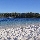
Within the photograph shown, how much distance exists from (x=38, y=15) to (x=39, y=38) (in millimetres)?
123114

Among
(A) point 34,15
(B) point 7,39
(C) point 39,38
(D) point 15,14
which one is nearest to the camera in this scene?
(C) point 39,38

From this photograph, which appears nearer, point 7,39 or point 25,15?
point 7,39

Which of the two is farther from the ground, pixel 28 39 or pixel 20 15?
pixel 28 39

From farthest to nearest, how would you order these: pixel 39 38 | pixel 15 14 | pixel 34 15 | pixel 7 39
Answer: pixel 15 14, pixel 34 15, pixel 7 39, pixel 39 38

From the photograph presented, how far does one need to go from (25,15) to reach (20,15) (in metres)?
5.68

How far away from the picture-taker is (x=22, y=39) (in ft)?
21.5

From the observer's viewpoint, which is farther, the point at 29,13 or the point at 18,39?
the point at 29,13

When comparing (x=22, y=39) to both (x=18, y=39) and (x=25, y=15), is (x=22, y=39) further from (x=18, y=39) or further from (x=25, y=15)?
(x=25, y=15)

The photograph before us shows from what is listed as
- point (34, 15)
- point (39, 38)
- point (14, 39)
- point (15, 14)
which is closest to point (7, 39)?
point (14, 39)

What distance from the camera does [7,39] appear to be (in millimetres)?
6766

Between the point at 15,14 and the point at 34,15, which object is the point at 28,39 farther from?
the point at 15,14

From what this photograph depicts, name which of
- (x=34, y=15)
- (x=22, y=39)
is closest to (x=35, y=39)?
(x=22, y=39)

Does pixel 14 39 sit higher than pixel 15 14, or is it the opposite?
pixel 14 39

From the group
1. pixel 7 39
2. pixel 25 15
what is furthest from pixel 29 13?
pixel 7 39
